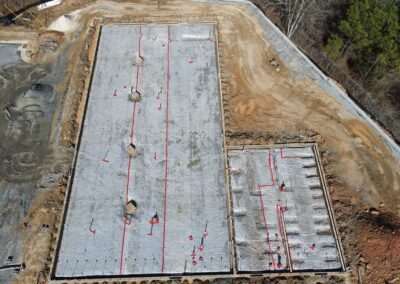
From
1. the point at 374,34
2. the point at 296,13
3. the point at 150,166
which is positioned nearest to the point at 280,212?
the point at 150,166

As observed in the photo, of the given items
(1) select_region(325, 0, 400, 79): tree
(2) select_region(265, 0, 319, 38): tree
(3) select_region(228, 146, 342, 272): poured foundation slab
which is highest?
(2) select_region(265, 0, 319, 38): tree

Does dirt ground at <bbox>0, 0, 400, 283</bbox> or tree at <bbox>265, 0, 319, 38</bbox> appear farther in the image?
tree at <bbox>265, 0, 319, 38</bbox>

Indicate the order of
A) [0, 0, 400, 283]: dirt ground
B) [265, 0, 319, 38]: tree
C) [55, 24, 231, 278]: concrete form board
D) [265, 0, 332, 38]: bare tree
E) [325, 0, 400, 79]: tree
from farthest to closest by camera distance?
[265, 0, 332, 38]: bare tree < [265, 0, 319, 38]: tree < [325, 0, 400, 79]: tree < [0, 0, 400, 283]: dirt ground < [55, 24, 231, 278]: concrete form board

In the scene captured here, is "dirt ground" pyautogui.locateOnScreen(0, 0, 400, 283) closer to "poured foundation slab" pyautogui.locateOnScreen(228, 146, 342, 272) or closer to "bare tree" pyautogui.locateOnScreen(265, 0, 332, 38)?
"poured foundation slab" pyautogui.locateOnScreen(228, 146, 342, 272)

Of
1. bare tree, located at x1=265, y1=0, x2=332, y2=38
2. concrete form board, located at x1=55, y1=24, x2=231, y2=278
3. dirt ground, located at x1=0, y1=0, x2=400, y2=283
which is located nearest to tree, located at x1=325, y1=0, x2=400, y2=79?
bare tree, located at x1=265, y1=0, x2=332, y2=38

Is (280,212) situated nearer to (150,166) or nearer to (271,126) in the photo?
(271,126)

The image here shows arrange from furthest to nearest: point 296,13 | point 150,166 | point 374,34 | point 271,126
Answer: point 296,13 → point 374,34 → point 271,126 → point 150,166

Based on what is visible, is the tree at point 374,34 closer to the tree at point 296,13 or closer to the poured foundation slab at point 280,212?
the tree at point 296,13
